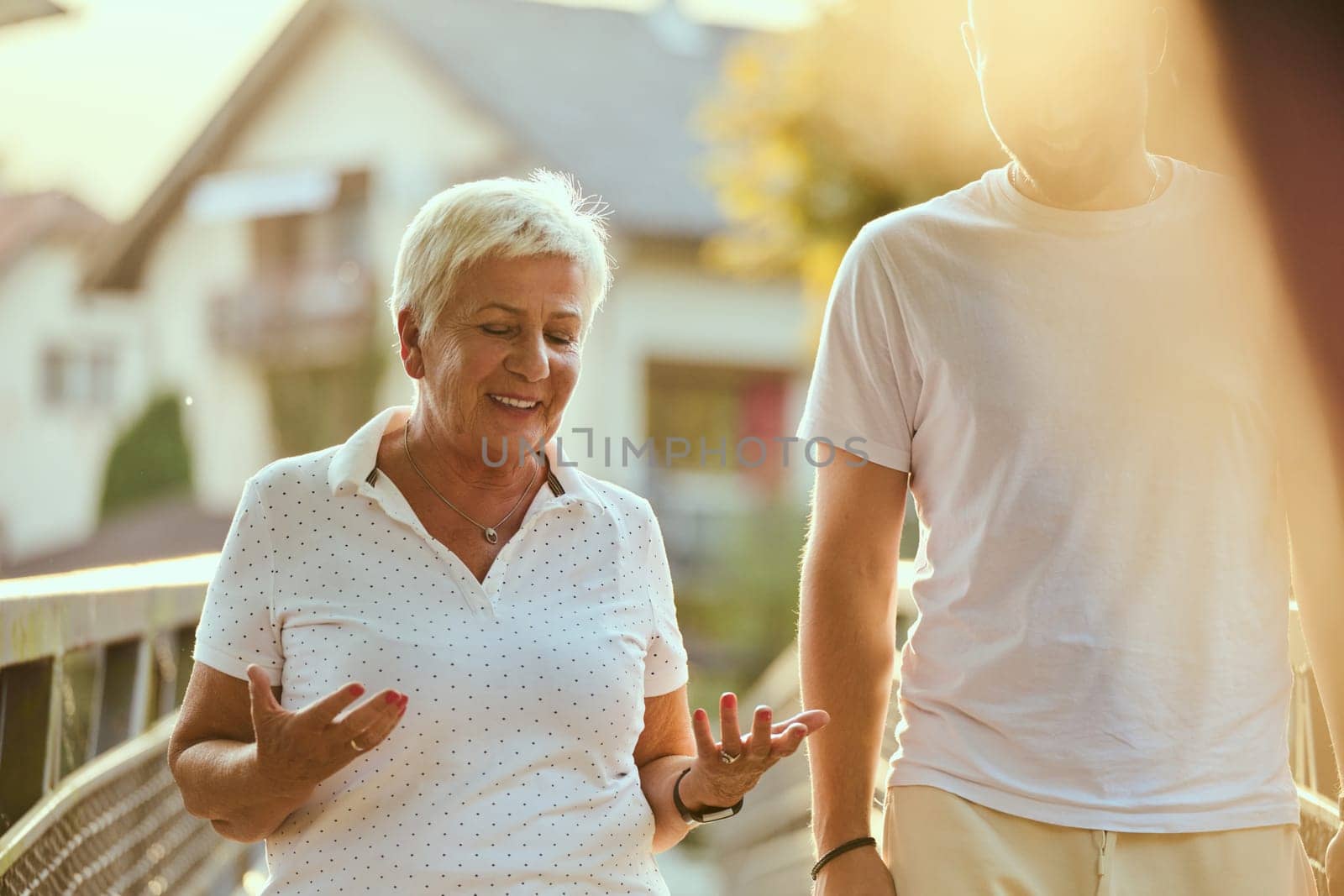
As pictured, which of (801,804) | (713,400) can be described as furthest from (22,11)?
(713,400)

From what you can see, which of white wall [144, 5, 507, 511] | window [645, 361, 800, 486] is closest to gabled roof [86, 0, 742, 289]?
white wall [144, 5, 507, 511]

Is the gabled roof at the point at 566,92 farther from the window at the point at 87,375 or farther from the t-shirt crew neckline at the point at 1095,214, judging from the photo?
the t-shirt crew neckline at the point at 1095,214

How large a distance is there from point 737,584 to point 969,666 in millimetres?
11503

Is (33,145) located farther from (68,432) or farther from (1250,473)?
(1250,473)

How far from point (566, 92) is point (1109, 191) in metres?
18.3

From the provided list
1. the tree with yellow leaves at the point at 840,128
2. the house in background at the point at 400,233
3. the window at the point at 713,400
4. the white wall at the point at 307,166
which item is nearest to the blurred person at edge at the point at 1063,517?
the tree with yellow leaves at the point at 840,128

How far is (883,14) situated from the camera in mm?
7707

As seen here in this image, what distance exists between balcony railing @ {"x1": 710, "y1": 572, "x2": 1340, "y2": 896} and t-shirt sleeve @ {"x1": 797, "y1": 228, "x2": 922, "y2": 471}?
31cm

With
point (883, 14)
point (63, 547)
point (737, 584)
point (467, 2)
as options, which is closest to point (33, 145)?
point (63, 547)

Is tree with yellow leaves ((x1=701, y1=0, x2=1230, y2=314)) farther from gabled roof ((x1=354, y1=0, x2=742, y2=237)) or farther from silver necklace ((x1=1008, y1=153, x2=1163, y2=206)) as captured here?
gabled roof ((x1=354, y1=0, x2=742, y2=237))

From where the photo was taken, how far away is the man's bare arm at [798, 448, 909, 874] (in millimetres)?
1757

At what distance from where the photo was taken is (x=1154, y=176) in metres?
1.79

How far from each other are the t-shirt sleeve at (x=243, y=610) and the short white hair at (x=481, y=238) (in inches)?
11.7

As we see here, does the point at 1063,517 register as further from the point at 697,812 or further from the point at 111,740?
the point at 111,740
